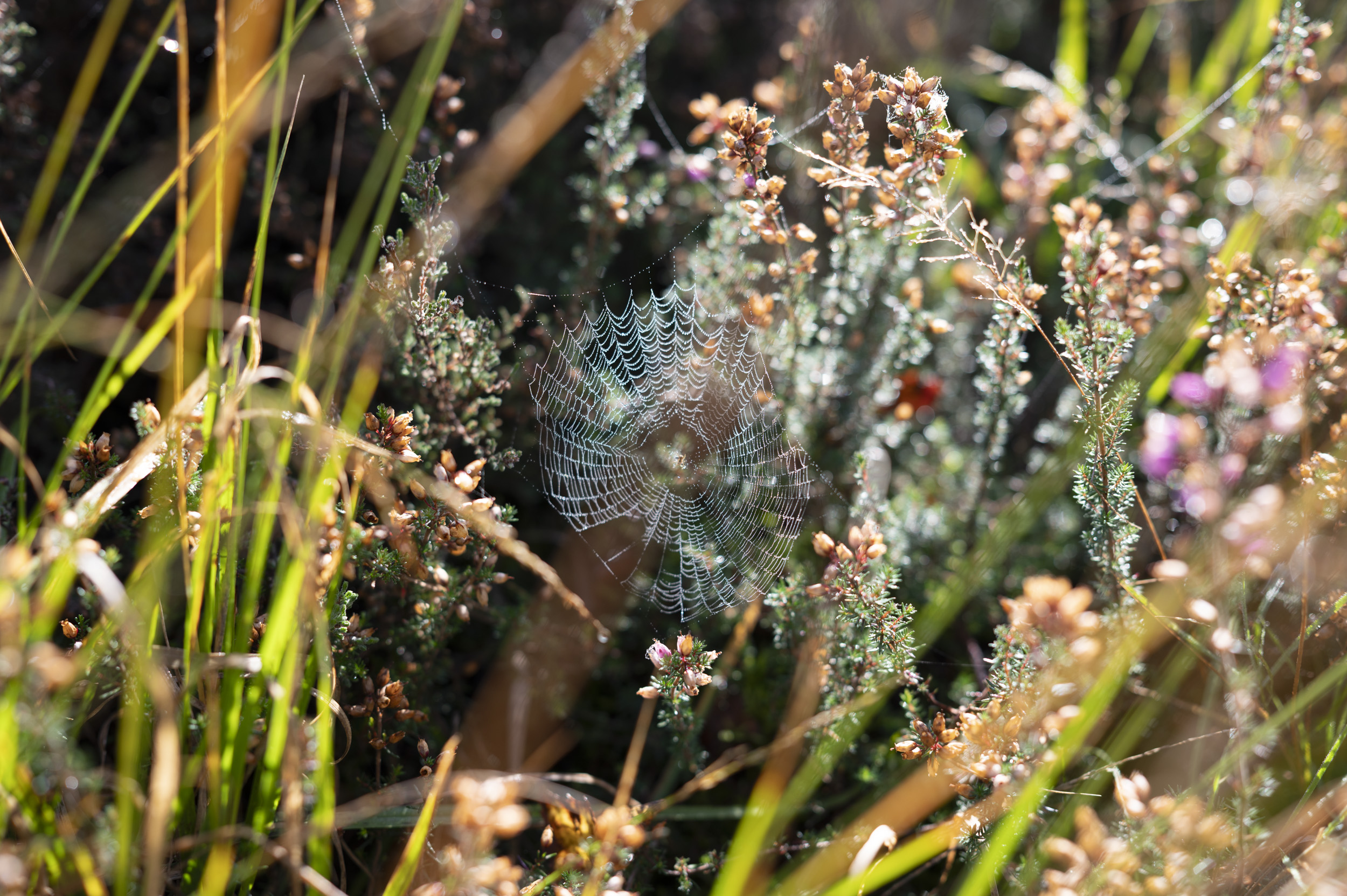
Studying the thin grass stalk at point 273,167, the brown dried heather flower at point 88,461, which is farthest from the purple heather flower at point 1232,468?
the brown dried heather flower at point 88,461

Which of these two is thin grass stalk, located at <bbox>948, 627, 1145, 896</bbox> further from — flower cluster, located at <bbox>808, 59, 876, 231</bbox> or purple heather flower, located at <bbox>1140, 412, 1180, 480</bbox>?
flower cluster, located at <bbox>808, 59, 876, 231</bbox>

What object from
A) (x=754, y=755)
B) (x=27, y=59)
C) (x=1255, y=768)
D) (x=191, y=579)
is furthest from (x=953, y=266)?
(x=27, y=59)

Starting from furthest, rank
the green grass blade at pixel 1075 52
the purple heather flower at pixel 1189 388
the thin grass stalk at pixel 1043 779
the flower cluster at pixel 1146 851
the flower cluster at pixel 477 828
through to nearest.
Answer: the green grass blade at pixel 1075 52, the purple heather flower at pixel 1189 388, the thin grass stalk at pixel 1043 779, the flower cluster at pixel 1146 851, the flower cluster at pixel 477 828

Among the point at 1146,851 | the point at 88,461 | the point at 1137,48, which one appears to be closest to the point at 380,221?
the point at 88,461

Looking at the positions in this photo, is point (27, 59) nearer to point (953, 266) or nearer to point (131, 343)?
point (131, 343)

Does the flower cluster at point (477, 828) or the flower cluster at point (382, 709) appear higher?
the flower cluster at point (477, 828)

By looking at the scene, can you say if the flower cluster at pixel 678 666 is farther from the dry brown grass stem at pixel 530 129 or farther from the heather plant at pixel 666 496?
the dry brown grass stem at pixel 530 129
